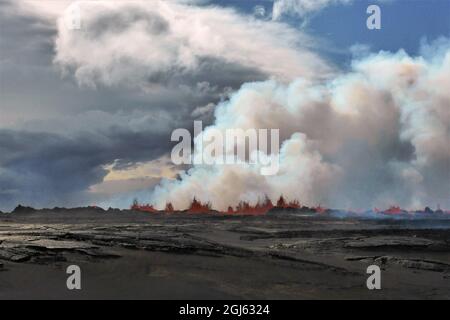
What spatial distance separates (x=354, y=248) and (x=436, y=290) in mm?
7258

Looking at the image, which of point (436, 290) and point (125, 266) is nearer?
point (436, 290)
